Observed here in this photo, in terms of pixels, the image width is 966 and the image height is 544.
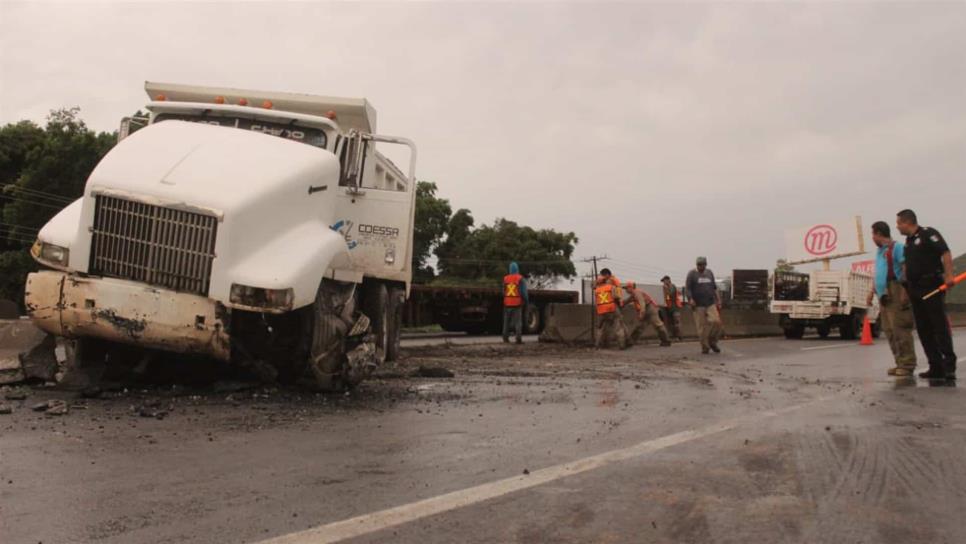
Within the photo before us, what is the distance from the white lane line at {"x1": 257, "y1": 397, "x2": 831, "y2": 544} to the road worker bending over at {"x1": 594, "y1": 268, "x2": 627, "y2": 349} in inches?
440

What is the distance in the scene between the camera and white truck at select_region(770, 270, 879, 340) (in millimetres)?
23344

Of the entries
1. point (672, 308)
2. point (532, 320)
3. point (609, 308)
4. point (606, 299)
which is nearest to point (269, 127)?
point (606, 299)

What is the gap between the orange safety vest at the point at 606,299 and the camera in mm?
16422

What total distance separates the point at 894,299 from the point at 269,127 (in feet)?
23.8

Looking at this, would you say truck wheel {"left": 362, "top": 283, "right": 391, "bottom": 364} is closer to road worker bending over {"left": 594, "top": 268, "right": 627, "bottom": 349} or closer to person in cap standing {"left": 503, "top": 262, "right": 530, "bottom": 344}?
person in cap standing {"left": 503, "top": 262, "right": 530, "bottom": 344}

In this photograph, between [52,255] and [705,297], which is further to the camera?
[705,297]

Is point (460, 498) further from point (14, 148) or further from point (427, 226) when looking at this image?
point (427, 226)

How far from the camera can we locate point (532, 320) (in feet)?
80.8

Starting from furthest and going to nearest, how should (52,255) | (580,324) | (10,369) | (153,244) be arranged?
1. (580,324)
2. (10,369)
3. (52,255)
4. (153,244)

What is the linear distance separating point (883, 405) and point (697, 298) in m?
8.97

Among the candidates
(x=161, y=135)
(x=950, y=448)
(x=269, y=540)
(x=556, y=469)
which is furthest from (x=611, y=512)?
(x=161, y=135)

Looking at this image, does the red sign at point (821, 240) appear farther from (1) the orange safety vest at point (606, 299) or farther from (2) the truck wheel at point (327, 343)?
(2) the truck wheel at point (327, 343)

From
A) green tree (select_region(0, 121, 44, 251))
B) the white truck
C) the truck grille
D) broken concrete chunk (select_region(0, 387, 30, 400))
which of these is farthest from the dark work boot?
green tree (select_region(0, 121, 44, 251))

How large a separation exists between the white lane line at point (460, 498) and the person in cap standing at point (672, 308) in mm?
15841
